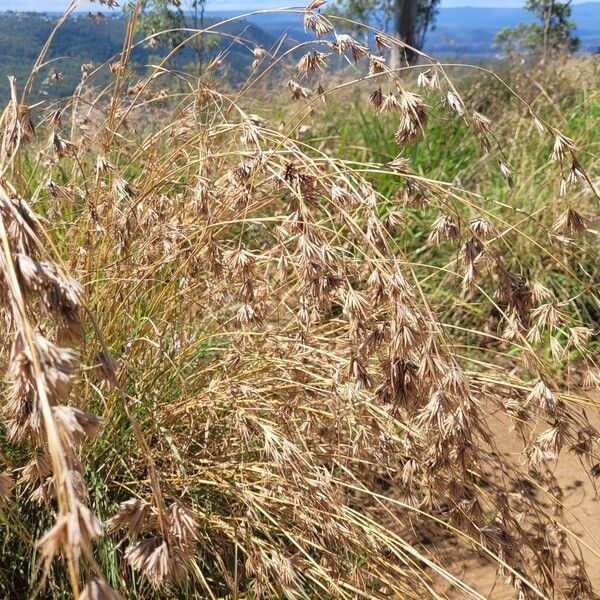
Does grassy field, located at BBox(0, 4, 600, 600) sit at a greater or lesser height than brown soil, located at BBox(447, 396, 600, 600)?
greater

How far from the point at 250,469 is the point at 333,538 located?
27cm

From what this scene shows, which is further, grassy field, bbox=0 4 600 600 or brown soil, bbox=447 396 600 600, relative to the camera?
brown soil, bbox=447 396 600 600

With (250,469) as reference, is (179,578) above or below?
above

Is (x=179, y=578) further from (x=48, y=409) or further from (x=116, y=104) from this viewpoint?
(x=116, y=104)

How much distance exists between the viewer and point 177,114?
99.2 inches

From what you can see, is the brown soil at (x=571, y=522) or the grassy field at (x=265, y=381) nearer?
the grassy field at (x=265, y=381)

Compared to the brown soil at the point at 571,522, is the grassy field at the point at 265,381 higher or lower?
higher

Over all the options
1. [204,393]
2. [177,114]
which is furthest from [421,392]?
[177,114]

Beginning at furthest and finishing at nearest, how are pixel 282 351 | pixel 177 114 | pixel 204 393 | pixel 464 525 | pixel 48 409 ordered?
1. pixel 177 114
2. pixel 282 351
3. pixel 204 393
4. pixel 464 525
5. pixel 48 409

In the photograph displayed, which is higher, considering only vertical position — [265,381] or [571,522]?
[265,381]

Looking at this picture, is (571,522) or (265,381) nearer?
(265,381)

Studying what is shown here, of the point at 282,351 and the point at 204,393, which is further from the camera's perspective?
the point at 282,351

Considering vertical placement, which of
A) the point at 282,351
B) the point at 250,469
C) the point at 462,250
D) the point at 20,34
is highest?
the point at 462,250

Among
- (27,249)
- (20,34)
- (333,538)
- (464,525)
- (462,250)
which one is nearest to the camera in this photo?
(27,249)
